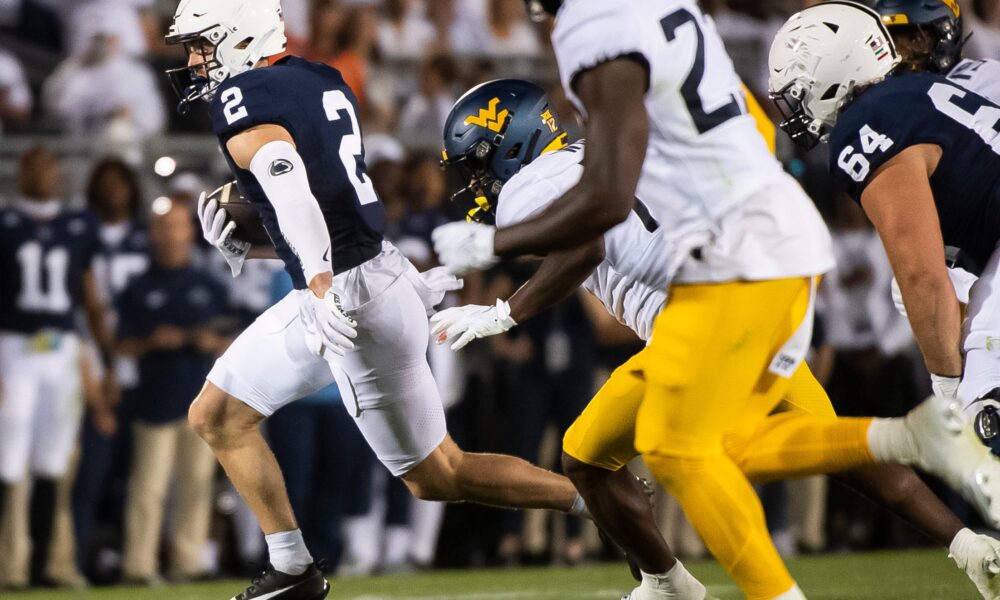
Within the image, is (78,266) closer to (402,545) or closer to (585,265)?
(402,545)

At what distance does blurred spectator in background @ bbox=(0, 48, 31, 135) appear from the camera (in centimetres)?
842

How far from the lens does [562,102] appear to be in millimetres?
9289

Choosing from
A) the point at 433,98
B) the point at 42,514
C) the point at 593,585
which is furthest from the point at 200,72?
the point at 433,98

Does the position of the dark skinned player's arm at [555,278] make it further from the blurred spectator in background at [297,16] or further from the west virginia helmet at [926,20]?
the blurred spectator in background at [297,16]

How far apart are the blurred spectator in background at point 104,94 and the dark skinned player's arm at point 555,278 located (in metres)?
4.78

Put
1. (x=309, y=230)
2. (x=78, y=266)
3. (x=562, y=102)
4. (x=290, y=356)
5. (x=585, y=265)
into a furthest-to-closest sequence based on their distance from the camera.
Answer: (x=562, y=102), (x=78, y=266), (x=290, y=356), (x=309, y=230), (x=585, y=265)

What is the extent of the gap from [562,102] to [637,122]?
6.09 meters

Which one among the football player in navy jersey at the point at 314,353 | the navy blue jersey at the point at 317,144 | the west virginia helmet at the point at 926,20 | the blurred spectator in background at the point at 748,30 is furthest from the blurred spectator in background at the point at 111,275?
the blurred spectator in background at the point at 748,30

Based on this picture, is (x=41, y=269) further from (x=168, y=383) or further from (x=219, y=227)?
Answer: (x=219, y=227)

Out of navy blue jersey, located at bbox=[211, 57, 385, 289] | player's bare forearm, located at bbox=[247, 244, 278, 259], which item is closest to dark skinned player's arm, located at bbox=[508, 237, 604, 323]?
navy blue jersey, located at bbox=[211, 57, 385, 289]

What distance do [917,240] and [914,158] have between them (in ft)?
0.87

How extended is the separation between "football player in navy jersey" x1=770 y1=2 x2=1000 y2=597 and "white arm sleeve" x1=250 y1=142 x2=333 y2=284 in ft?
4.81

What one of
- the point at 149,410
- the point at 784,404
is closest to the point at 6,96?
the point at 149,410

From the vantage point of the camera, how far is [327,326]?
170 inches
